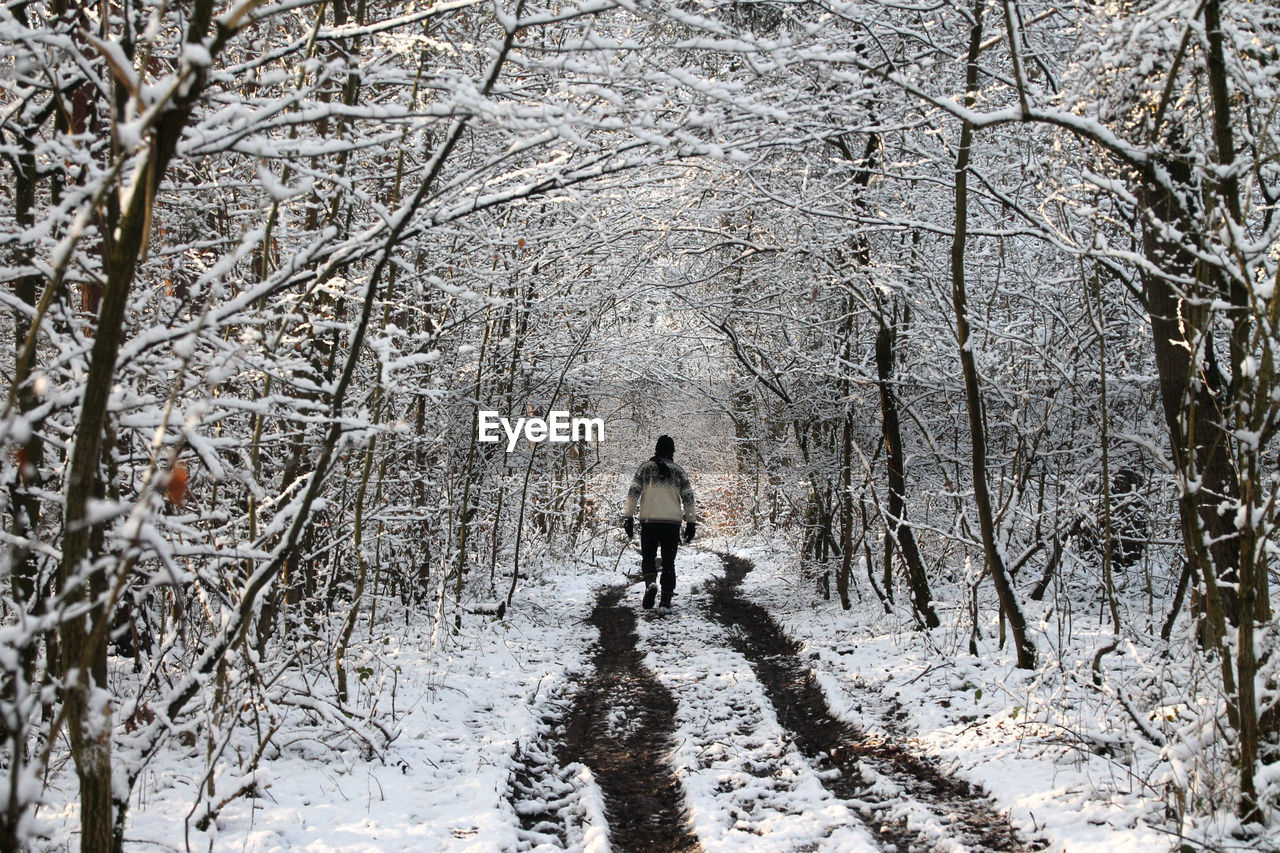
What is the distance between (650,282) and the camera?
376 inches

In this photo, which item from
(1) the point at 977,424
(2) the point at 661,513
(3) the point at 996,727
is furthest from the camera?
(2) the point at 661,513

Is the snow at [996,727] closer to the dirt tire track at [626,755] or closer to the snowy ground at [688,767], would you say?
the snowy ground at [688,767]

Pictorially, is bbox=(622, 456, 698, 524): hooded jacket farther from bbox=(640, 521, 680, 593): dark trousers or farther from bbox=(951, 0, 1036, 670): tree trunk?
bbox=(951, 0, 1036, 670): tree trunk

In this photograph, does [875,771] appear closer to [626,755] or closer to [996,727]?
[996,727]

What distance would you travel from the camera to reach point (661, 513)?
10016 millimetres

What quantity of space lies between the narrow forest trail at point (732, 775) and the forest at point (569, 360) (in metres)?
0.03

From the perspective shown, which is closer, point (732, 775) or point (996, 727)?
point (732, 775)

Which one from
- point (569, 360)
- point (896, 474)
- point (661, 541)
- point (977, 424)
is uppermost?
point (569, 360)

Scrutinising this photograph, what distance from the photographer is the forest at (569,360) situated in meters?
2.53

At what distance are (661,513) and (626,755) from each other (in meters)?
5.39

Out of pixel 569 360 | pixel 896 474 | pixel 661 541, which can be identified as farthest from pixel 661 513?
pixel 896 474

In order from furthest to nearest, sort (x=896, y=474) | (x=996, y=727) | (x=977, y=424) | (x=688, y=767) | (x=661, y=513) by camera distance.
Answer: (x=661, y=513)
(x=896, y=474)
(x=977, y=424)
(x=996, y=727)
(x=688, y=767)

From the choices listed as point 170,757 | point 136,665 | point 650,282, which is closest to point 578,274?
point 650,282

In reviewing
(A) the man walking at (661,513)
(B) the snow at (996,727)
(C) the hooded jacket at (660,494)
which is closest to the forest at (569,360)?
(B) the snow at (996,727)
